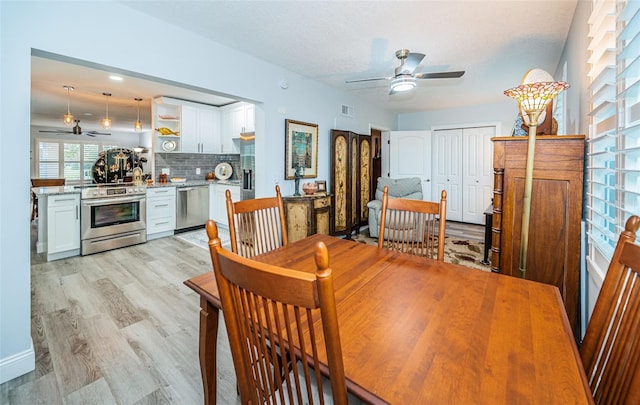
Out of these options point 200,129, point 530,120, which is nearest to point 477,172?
point 530,120

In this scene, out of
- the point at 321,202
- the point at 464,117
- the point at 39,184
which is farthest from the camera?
the point at 464,117

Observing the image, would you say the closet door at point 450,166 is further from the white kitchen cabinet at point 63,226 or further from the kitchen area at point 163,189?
the white kitchen cabinet at point 63,226

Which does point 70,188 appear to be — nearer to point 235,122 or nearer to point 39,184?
point 39,184

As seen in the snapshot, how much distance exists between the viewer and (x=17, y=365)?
1780 millimetres

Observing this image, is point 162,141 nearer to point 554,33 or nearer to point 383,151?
point 383,151

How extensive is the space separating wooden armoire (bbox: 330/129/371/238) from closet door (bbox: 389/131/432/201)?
3.88 ft

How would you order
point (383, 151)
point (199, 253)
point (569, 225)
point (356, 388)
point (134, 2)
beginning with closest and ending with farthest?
point (356, 388) → point (569, 225) → point (134, 2) → point (199, 253) → point (383, 151)

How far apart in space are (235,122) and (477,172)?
4.98m

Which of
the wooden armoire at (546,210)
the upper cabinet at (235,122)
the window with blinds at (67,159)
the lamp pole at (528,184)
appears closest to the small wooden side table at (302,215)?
the upper cabinet at (235,122)

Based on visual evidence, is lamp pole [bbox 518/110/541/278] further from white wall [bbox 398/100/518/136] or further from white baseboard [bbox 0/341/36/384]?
white wall [bbox 398/100/518/136]

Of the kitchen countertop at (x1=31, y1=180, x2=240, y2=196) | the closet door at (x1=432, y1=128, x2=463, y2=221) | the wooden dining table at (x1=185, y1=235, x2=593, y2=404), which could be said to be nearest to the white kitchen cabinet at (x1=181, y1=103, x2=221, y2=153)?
the kitchen countertop at (x1=31, y1=180, x2=240, y2=196)

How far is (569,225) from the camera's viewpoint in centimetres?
179

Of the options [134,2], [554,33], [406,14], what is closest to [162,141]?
[134,2]

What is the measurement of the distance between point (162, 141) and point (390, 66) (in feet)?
13.7
